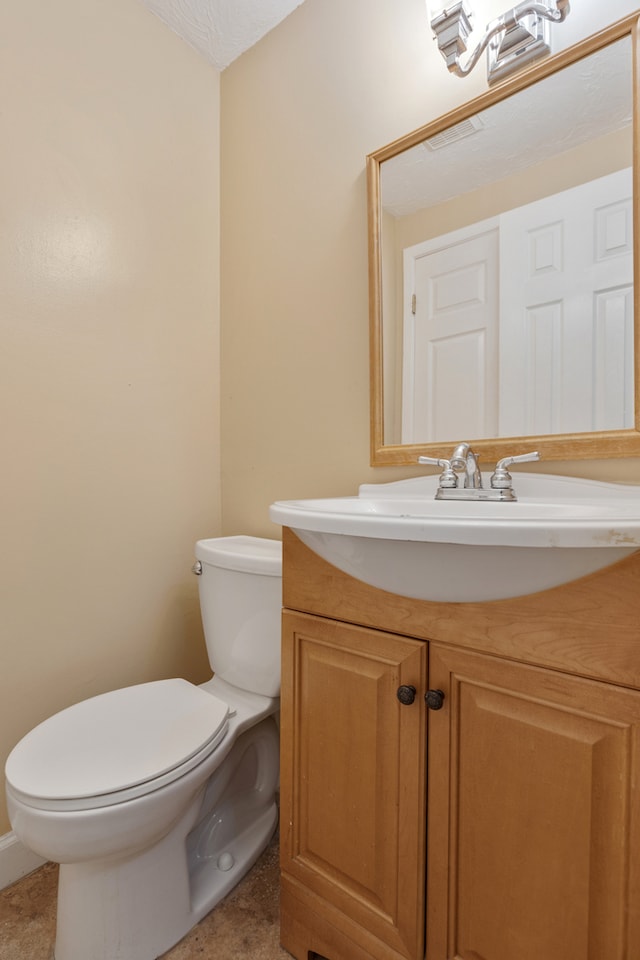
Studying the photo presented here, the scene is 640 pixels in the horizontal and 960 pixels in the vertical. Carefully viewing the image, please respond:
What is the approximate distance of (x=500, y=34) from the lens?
102 cm

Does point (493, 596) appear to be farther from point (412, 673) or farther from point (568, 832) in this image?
point (568, 832)

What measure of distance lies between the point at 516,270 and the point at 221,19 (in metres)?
1.26

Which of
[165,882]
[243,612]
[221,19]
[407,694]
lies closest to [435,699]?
[407,694]

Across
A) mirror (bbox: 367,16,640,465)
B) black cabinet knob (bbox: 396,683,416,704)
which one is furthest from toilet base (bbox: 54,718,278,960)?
mirror (bbox: 367,16,640,465)

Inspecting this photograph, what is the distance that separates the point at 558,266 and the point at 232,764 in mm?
1370

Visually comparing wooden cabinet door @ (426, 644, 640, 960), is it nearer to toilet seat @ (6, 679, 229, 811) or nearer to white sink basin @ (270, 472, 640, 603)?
white sink basin @ (270, 472, 640, 603)

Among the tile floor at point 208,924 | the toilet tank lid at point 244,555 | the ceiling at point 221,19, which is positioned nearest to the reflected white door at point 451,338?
the toilet tank lid at point 244,555

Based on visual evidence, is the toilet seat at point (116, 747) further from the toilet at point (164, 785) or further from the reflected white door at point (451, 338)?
the reflected white door at point (451, 338)

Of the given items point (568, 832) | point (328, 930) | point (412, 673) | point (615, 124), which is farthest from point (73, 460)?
point (615, 124)

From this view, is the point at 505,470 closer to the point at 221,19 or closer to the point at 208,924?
the point at 208,924

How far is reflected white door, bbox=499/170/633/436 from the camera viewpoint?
0.93 meters

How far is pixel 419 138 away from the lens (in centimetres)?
116

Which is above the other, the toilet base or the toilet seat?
the toilet seat

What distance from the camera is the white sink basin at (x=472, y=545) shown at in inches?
21.2
